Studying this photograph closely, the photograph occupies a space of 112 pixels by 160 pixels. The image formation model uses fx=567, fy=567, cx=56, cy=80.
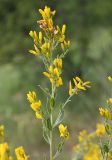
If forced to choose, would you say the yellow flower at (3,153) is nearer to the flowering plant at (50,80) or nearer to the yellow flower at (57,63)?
the flowering plant at (50,80)

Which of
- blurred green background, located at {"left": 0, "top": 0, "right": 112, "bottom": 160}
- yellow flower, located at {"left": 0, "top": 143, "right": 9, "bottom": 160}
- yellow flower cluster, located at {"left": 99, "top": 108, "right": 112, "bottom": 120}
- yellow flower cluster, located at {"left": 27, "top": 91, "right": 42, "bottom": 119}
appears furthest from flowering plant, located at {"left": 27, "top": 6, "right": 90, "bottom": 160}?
blurred green background, located at {"left": 0, "top": 0, "right": 112, "bottom": 160}

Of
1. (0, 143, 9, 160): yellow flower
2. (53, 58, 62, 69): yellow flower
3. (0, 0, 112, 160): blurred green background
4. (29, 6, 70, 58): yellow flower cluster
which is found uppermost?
(0, 0, 112, 160): blurred green background

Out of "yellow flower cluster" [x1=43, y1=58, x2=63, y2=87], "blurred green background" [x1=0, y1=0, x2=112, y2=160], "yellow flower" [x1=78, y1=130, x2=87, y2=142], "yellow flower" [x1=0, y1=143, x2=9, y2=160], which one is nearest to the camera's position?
"yellow flower" [x1=0, y1=143, x2=9, y2=160]

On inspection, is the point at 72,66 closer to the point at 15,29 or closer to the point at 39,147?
the point at 15,29

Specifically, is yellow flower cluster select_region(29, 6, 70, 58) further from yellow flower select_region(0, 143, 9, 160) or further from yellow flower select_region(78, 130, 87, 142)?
yellow flower select_region(78, 130, 87, 142)

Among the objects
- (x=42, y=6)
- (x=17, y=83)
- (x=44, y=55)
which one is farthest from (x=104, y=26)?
(x=44, y=55)

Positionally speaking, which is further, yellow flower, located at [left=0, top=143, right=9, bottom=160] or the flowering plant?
the flowering plant

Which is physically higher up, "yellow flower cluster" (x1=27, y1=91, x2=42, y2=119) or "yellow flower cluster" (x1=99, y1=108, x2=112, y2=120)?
"yellow flower cluster" (x1=27, y1=91, x2=42, y2=119)
